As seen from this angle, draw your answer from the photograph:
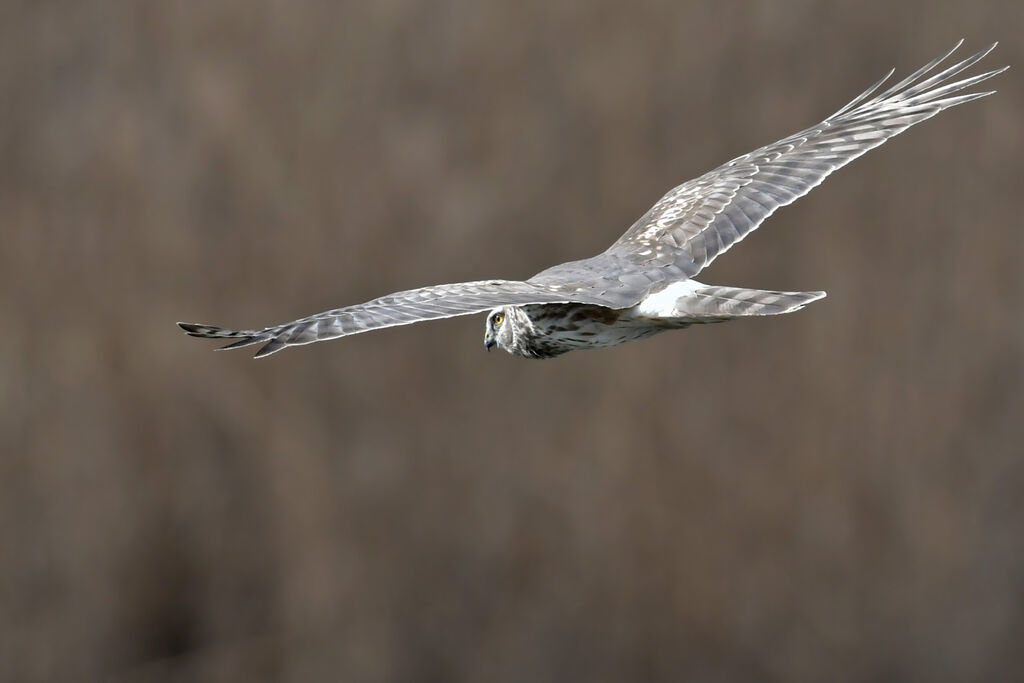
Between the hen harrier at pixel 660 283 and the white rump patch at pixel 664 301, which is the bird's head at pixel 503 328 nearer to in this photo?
the hen harrier at pixel 660 283

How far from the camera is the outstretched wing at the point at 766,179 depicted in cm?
531

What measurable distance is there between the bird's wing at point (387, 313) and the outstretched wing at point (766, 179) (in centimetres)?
96

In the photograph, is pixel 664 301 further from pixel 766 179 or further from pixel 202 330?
pixel 202 330

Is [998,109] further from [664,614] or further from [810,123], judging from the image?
[664,614]

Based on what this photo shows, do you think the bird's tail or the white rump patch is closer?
the bird's tail

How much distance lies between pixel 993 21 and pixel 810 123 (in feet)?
3.61

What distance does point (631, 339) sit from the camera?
4.86 metres

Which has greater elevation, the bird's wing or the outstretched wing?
the outstretched wing

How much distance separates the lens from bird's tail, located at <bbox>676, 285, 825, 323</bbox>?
4.38 metres

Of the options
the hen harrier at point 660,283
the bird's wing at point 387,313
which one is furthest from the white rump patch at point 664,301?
the bird's wing at point 387,313

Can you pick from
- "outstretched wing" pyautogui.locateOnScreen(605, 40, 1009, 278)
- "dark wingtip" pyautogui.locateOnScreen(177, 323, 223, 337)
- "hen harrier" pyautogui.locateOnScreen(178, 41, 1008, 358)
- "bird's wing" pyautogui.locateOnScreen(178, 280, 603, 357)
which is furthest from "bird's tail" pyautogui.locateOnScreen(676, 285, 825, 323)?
"dark wingtip" pyautogui.locateOnScreen(177, 323, 223, 337)

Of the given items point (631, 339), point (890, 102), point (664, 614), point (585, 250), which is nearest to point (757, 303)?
point (631, 339)

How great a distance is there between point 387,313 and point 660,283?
1006 millimetres

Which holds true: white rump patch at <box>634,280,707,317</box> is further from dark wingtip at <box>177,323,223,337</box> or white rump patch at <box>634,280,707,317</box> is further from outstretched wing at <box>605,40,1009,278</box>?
dark wingtip at <box>177,323,223,337</box>
